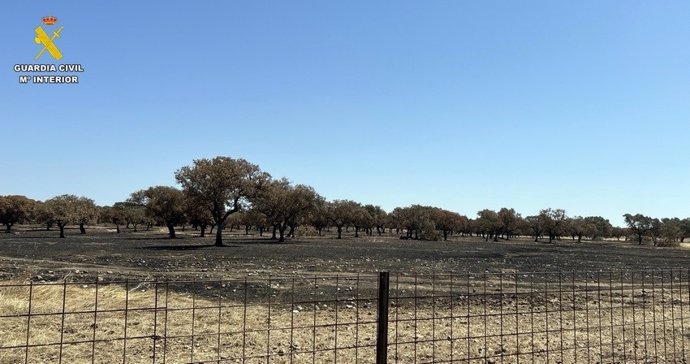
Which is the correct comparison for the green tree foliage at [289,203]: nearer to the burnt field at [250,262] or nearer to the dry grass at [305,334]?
the burnt field at [250,262]

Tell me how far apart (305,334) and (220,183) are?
4508 cm

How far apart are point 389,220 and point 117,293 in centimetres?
14156

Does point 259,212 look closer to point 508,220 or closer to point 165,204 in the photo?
point 165,204

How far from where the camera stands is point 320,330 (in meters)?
10.2

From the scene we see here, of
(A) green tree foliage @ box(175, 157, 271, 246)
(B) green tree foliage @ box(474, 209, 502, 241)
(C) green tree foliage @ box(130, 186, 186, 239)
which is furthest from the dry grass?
(B) green tree foliage @ box(474, 209, 502, 241)

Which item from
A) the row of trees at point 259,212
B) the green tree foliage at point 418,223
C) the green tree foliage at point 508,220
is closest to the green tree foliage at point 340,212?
the row of trees at point 259,212

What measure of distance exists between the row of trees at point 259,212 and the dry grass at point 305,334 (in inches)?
1590

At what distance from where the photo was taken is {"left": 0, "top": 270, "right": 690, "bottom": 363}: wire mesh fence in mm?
7348

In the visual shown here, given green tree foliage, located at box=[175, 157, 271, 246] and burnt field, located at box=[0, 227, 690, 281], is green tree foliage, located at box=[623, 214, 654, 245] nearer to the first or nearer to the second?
burnt field, located at box=[0, 227, 690, 281]

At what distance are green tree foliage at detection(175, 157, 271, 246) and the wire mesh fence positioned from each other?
3826cm

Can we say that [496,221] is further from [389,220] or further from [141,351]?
[141,351]

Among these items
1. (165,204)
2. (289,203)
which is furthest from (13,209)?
(289,203)

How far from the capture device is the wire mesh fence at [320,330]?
289 inches

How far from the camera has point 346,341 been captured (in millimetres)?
9242
